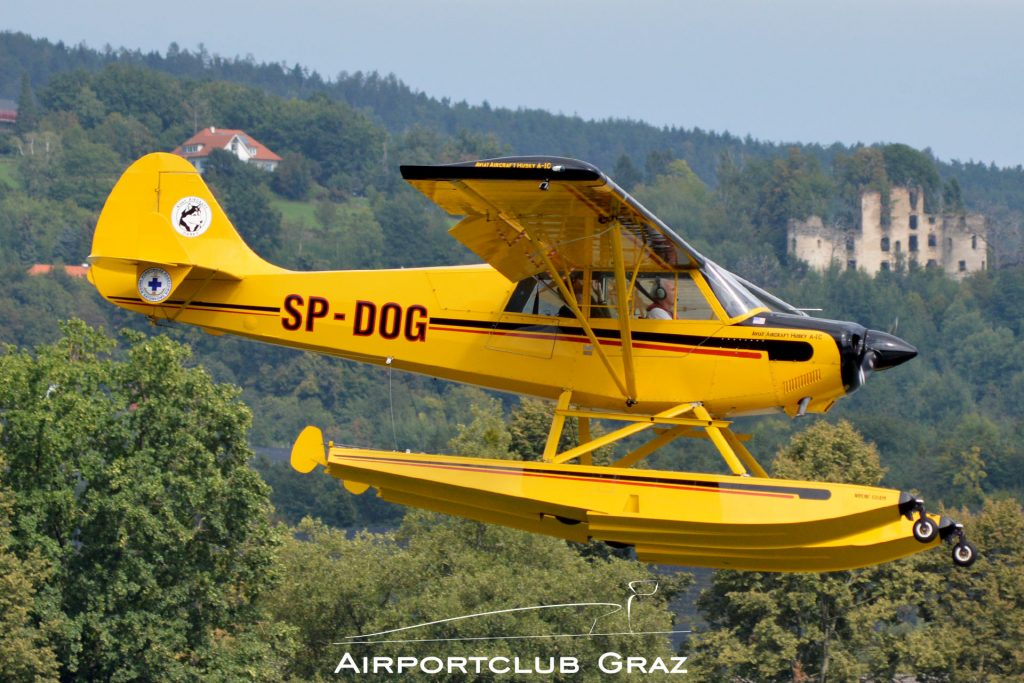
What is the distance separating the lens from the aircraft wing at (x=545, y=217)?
54.0 feet

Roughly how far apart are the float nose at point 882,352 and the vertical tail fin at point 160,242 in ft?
20.1

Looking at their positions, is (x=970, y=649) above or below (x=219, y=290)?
below

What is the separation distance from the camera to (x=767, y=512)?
17484mm

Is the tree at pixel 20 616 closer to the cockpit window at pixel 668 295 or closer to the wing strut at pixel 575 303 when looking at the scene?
the wing strut at pixel 575 303

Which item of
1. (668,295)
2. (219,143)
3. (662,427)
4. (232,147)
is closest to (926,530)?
(662,427)

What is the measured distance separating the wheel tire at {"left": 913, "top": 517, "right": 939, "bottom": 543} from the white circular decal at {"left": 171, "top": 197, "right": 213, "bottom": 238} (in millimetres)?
7923

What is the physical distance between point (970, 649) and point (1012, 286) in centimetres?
13262

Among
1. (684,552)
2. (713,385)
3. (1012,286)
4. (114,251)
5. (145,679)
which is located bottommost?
(145,679)

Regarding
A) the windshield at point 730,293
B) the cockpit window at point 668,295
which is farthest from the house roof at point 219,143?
the windshield at point 730,293

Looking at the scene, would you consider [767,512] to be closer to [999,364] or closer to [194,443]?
[194,443]

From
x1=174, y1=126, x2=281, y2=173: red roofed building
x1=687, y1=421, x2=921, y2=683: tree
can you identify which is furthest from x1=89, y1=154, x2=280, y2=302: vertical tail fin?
x1=174, y1=126, x2=281, y2=173: red roofed building

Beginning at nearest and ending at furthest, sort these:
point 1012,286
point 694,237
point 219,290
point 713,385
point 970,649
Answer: point 713,385 < point 219,290 < point 970,649 < point 1012,286 < point 694,237

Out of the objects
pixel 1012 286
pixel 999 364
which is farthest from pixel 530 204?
pixel 1012 286

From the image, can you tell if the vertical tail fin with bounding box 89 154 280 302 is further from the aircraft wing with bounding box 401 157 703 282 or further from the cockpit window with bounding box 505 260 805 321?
the cockpit window with bounding box 505 260 805 321
